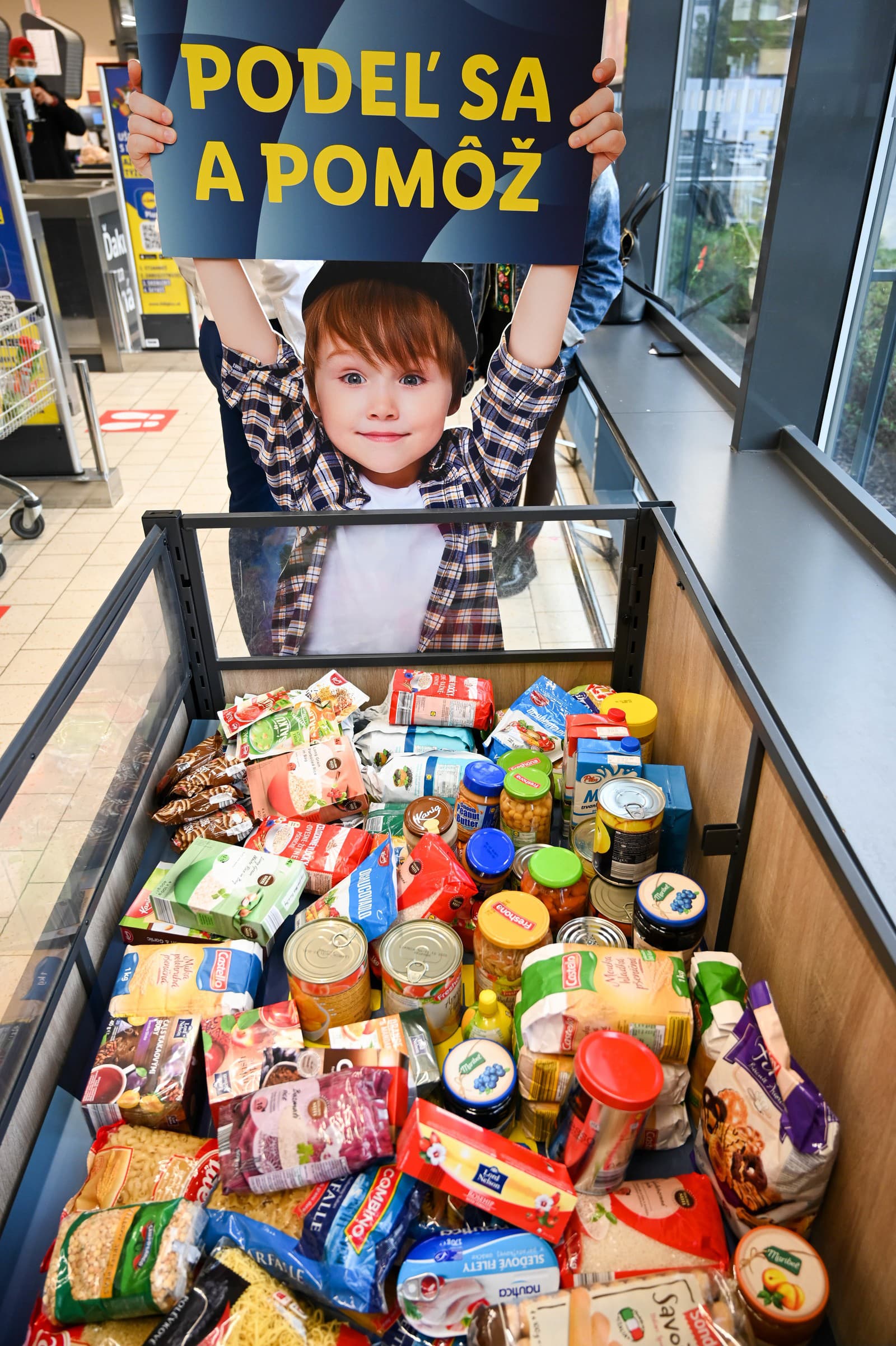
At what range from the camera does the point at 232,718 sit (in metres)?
2.04

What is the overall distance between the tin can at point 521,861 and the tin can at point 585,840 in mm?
61

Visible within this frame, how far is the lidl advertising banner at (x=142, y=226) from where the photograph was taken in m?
7.74

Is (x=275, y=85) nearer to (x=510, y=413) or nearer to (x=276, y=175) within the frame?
(x=276, y=175)

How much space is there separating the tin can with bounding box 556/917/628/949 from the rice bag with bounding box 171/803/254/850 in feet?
2.27

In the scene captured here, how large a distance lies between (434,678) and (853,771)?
99cm

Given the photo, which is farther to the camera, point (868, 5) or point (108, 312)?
point (108, 312)

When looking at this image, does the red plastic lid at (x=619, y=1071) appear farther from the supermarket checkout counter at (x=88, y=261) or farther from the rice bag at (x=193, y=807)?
the supermarket checkout counter at (x=88, y=261)

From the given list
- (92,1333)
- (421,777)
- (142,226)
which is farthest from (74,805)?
(142,226)

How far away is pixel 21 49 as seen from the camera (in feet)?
29.7

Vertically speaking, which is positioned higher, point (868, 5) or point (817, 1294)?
point (868, 5)

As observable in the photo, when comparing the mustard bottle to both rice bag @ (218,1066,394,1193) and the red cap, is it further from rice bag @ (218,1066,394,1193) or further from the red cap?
the red cap

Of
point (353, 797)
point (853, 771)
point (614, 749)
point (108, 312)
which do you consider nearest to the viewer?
point (853, 771)

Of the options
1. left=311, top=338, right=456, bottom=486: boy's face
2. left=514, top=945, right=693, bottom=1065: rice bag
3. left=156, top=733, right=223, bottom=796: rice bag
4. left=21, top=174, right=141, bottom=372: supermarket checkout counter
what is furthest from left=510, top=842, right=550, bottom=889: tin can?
left=21, top=174, right=141, bottom=372: supermarket checkout counter

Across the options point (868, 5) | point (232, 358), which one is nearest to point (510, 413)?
point (232, 358)
